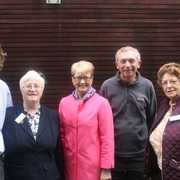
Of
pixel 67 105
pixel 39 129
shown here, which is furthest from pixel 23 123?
pixel 67 105

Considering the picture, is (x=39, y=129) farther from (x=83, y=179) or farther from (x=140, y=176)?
(x=140, y=176)

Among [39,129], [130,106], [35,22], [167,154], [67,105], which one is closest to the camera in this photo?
[167,154]

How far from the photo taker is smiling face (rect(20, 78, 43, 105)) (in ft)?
9.89

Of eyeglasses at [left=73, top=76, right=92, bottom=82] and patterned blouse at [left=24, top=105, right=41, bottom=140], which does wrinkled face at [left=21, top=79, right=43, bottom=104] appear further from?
eyeglasses at [left=73, top=76, right=92, bottom=82]

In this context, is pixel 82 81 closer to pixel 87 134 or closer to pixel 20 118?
pixel 87 134

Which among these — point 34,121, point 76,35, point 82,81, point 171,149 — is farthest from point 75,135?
point 76,35

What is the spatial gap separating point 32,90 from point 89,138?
69cm

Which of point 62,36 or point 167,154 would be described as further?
point 62,36

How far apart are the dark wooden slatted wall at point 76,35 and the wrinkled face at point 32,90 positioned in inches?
108

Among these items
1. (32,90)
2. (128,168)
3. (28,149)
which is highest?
(32,90)

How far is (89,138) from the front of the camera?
3.08m

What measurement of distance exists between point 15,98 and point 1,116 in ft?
9.23

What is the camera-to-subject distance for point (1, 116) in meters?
3.03

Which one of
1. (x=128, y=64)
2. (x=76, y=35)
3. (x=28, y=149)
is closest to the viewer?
(x=28, y=149)
